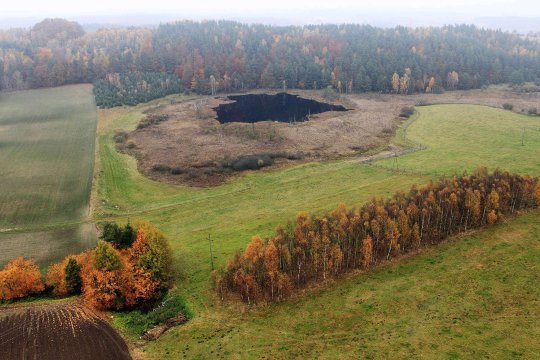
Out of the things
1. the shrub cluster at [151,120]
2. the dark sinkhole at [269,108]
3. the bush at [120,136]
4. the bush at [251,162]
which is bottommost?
the bush at [251,162]

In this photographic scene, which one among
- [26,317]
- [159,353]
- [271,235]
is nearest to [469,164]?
[271,235]

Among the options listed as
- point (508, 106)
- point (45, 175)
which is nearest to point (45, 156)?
point (45, 175)

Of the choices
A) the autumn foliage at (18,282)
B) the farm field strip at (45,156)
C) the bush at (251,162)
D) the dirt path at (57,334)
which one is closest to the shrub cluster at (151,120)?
the farm field strip at (45,156)

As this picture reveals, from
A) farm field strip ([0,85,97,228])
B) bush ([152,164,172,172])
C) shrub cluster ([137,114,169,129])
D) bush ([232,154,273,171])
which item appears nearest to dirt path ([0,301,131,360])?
farm field strip ([0,85,97,228])

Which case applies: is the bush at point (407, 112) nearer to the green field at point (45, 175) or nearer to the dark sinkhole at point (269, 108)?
the dark sinkhole at point (269, 108)

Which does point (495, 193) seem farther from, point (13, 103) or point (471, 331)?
point (13, 103)

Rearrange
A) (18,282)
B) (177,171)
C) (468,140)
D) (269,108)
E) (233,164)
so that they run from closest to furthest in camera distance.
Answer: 1. (18,282)
2. (177,171)
3. (233,164)
4. (468,140)
5. (269,108)

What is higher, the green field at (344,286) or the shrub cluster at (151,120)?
the shrub cluster at (151,120)

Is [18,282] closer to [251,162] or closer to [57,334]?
[57,334]
